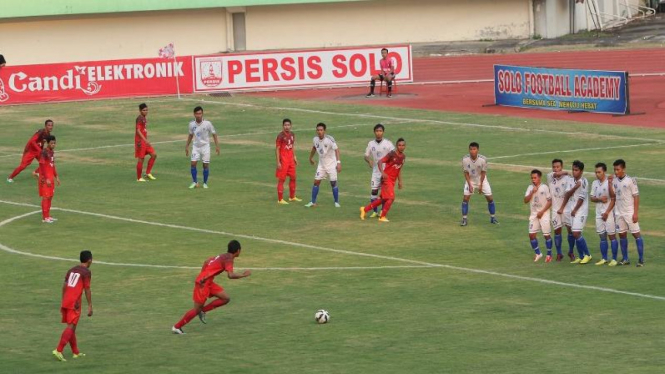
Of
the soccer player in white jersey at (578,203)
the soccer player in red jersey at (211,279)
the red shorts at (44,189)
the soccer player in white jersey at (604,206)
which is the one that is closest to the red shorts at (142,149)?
the red shorts at (44,189)

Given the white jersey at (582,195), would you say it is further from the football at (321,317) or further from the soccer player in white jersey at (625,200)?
the football at (321,317)

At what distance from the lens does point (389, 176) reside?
3178 centimetres

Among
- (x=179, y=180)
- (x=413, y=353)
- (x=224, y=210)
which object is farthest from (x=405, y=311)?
(x=179, y=180)

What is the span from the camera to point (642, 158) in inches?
1577

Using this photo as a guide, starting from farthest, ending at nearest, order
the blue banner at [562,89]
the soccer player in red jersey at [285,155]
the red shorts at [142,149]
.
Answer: the blue banner at [562,89], the red shorts at [142,149], the soccer player in red jersey at [285,155]

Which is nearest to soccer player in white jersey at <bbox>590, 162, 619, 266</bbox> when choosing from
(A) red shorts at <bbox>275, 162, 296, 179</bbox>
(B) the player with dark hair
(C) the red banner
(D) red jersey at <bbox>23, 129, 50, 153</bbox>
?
(A) red shorts at <bbox>275, 162, 296, 179</bbox>

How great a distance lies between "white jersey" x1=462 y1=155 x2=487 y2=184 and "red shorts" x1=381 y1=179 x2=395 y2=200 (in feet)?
5.93

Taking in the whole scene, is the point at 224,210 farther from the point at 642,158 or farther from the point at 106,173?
the point at 642,158

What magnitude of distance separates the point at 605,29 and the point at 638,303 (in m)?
58.8

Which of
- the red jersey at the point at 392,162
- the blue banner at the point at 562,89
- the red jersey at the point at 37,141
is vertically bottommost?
the red jersey at the point at 392,162

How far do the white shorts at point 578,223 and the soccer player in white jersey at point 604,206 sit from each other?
293mm

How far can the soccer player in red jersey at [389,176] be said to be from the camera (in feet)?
103

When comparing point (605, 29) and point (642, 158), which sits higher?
point (605, 29)

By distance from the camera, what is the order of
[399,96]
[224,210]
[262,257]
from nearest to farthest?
[262,257]
[224,210]
[399,96]
